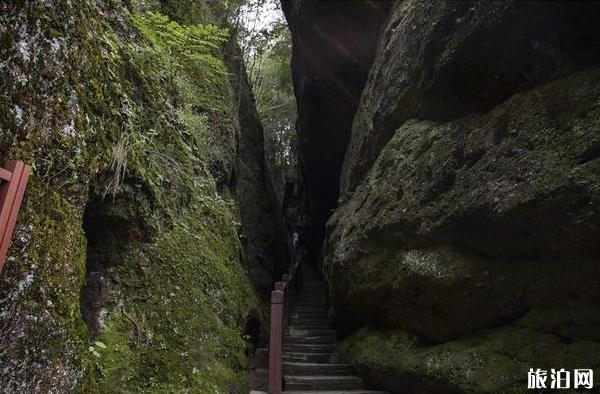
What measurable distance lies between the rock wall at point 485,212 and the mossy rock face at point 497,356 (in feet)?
0.05

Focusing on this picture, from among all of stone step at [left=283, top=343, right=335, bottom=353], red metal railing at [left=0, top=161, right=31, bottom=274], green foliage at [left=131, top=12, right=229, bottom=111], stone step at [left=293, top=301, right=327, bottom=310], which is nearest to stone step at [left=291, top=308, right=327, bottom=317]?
stone step at [left=293, top=301, right=327, bottom=310]

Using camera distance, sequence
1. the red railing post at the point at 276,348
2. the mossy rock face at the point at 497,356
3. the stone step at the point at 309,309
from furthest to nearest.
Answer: the stone step at the point at 309,309 < the red railing post at the point at 276,348 < the mossy rock face at the point at 497,356

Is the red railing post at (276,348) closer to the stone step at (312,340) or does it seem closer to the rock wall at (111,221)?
the rock wall at (111,221)

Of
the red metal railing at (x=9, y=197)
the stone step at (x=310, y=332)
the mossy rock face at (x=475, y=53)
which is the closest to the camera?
the red metal railing at (x=9, y=197)

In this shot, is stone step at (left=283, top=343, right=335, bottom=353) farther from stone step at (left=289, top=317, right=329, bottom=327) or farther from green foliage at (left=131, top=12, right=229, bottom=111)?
green foliage at (left=131, top=12, right=229, bottom=111)

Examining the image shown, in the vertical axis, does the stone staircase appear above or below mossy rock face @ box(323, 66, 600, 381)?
below

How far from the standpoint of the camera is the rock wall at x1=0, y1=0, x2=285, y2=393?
3031 mm

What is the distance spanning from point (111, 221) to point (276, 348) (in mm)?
2926

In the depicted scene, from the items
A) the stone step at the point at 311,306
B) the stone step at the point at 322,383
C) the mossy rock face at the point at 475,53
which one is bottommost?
the stone step at the point at 322,383

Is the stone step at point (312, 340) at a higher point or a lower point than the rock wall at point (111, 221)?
lower

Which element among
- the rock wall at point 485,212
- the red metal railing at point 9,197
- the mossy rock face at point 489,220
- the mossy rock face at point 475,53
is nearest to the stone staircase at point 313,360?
the rock wall at point 485,212

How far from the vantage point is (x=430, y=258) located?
229 inches

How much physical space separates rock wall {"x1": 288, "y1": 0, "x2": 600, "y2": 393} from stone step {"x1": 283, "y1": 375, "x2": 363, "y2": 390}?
28cm

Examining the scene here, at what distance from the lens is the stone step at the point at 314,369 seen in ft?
23.9
